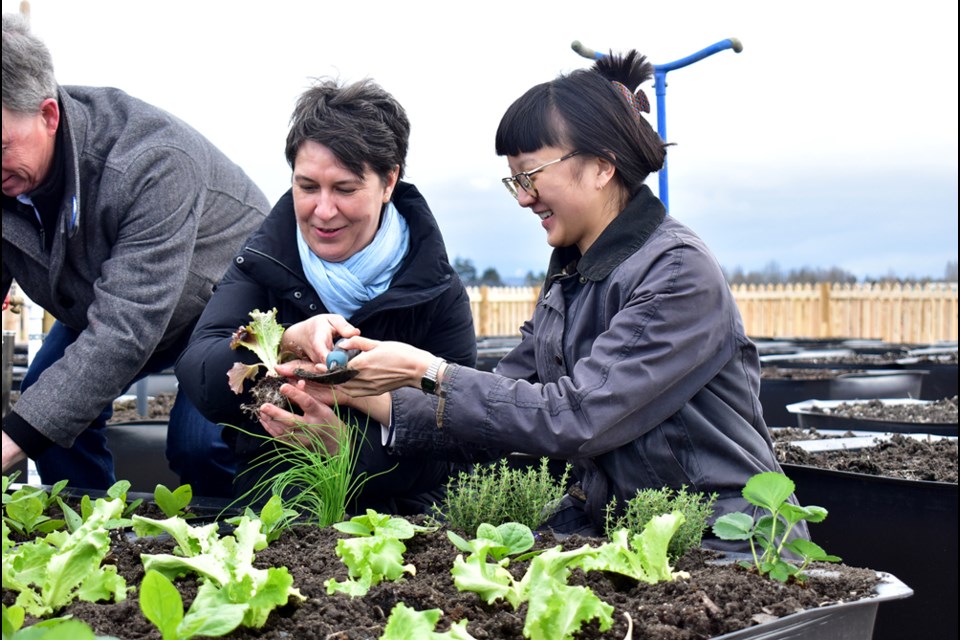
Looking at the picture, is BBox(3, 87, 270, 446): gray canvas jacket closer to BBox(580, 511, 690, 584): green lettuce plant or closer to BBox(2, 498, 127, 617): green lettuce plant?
BBox(2, 498, 127, 617): green lettuce plant

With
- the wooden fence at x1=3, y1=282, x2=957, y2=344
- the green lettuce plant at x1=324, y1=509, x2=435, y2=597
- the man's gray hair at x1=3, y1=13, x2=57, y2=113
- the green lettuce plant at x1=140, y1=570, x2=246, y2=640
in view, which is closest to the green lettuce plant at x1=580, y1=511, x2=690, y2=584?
the green lettuce plant at x1=324, y1=509, x2=435, y2=597

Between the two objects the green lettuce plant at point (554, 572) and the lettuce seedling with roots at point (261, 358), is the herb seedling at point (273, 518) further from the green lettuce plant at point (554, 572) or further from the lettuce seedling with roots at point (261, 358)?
the lettuce seedling with roots at point (261, 358)

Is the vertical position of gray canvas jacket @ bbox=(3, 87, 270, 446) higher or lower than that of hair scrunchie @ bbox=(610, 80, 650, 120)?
lower

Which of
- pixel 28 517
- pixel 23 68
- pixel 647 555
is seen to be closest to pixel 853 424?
pixel 647 555

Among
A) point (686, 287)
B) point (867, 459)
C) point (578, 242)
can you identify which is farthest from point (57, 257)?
point (867, 459)

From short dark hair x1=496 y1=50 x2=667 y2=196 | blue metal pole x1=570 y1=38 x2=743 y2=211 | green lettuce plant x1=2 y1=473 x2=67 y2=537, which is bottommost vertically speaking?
green lettuce plant x1=2 y1=473 x2=67 y2=537

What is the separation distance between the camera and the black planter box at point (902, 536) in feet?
8.65

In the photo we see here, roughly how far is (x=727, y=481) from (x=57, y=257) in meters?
2.06

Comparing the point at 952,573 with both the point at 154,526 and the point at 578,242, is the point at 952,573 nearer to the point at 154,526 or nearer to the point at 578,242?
the point at 578,242

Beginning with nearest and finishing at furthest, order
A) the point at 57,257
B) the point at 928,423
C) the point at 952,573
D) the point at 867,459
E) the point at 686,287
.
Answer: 1. the point at 686,287
2. the point at 952,573
3. the point at 57,257
4. the point at 867,459
5. the point at 928,423

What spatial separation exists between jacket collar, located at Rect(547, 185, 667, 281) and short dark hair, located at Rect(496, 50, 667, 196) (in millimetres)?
72

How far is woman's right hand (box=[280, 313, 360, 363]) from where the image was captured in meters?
2.23

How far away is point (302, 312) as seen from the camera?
2.76 m

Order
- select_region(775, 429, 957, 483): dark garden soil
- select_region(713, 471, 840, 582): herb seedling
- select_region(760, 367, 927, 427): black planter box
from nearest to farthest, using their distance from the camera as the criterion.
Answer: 1. select_region(713, 471, 840, 582): herb seedling
2. select_region(775, 429, 957, 483): dark garden soil
3. select_region(760, 367, 927, 427): black planter box
